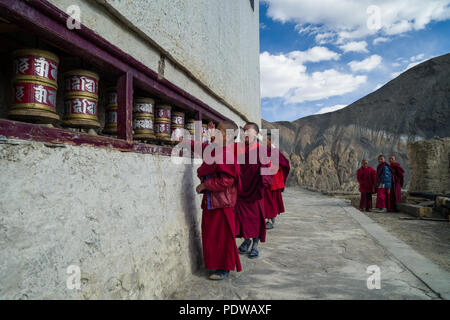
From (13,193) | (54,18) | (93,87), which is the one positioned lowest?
(13,193)

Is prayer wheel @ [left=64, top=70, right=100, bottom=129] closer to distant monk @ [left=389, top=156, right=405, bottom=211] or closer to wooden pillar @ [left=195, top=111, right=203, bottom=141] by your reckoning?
wooden pillar @ [left=195, top=111, right=203, bottom=141]

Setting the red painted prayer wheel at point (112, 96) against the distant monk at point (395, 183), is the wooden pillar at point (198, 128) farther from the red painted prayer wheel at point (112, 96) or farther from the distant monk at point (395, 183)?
the distant monk at point (395, 183)

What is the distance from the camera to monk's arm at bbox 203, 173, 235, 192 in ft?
8.80

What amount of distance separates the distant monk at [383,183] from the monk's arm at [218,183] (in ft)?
23.7

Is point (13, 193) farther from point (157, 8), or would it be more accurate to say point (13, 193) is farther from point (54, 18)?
point (157, 8)

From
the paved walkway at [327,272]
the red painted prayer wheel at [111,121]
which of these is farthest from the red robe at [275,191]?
the red painted prayer wheel at [111,121]

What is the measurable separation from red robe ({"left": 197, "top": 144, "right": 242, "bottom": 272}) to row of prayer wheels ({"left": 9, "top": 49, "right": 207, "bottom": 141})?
0.82m

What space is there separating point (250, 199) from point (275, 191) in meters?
1.77

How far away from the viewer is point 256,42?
923 cm

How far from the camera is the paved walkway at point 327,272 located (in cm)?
253

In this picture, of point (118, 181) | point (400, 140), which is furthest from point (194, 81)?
point (400, 140)

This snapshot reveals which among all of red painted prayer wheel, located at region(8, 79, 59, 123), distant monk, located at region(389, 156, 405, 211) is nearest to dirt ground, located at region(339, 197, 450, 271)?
distant monk, located at region(389, 156, 405, 211)

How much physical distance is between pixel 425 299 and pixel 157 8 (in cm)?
370

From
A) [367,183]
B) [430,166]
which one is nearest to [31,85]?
[367,183]
